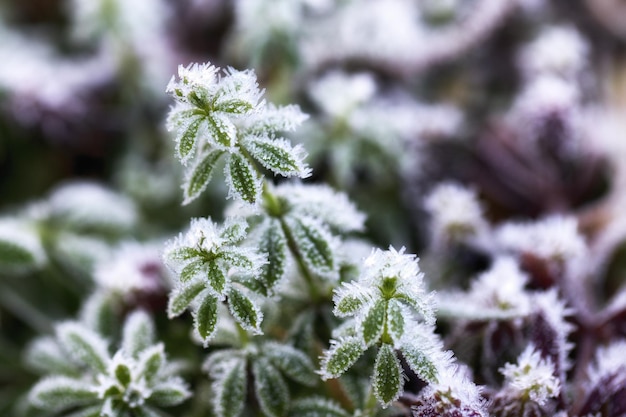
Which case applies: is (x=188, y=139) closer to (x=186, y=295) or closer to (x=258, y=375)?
(x=186, y=295)

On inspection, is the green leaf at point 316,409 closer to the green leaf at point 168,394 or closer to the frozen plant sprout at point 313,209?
the frozen plant sprout at point 313,209

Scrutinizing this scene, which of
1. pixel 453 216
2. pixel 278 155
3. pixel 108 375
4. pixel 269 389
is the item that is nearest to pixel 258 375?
pixel 269 389

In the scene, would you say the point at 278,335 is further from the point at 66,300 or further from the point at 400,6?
the point at 400,6

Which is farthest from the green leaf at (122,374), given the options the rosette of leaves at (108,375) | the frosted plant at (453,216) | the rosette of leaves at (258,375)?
the frosted plant at (453,216)

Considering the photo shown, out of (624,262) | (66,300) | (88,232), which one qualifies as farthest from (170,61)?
(624,262)

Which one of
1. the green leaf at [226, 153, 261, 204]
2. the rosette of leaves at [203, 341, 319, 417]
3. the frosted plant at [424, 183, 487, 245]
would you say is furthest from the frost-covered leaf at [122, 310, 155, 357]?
the frosted plant at [424, 183, 487, 245]

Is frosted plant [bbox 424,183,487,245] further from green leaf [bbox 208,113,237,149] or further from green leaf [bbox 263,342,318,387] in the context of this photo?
green leaf [bbox 208,113,237,149]
